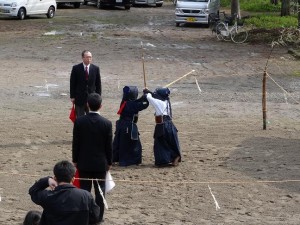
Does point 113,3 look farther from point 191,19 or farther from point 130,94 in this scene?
point 130,94

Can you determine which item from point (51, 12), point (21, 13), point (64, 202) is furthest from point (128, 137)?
point (51, 12)

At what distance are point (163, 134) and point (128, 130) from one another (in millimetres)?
552

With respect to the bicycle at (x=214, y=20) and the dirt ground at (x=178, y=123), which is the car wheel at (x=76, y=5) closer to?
the bicycle at (x=214, y=20)

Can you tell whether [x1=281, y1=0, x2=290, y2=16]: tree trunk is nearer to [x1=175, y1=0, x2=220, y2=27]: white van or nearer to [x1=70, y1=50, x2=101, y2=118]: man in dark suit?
[x1=175, y1=0, x2=220, y2=27]: white van

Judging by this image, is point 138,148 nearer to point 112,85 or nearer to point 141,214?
point 141,214

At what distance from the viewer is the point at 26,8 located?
1362 inches

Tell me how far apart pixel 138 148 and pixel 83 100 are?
5.11 ft

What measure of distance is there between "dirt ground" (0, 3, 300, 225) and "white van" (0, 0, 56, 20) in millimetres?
3074

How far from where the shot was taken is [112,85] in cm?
1908

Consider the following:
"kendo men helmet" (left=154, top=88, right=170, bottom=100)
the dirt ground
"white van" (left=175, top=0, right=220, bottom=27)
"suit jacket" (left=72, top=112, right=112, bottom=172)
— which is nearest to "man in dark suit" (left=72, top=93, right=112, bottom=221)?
"suit jacket" (left=72, top=112, right=112, bottom=172)

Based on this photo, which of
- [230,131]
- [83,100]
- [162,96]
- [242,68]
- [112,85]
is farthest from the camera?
[242,68]

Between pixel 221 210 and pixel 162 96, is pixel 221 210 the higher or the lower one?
the lower one

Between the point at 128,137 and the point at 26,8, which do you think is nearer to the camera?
the point at 128,137

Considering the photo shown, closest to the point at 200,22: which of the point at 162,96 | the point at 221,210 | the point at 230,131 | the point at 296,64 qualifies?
the point at 296,64
